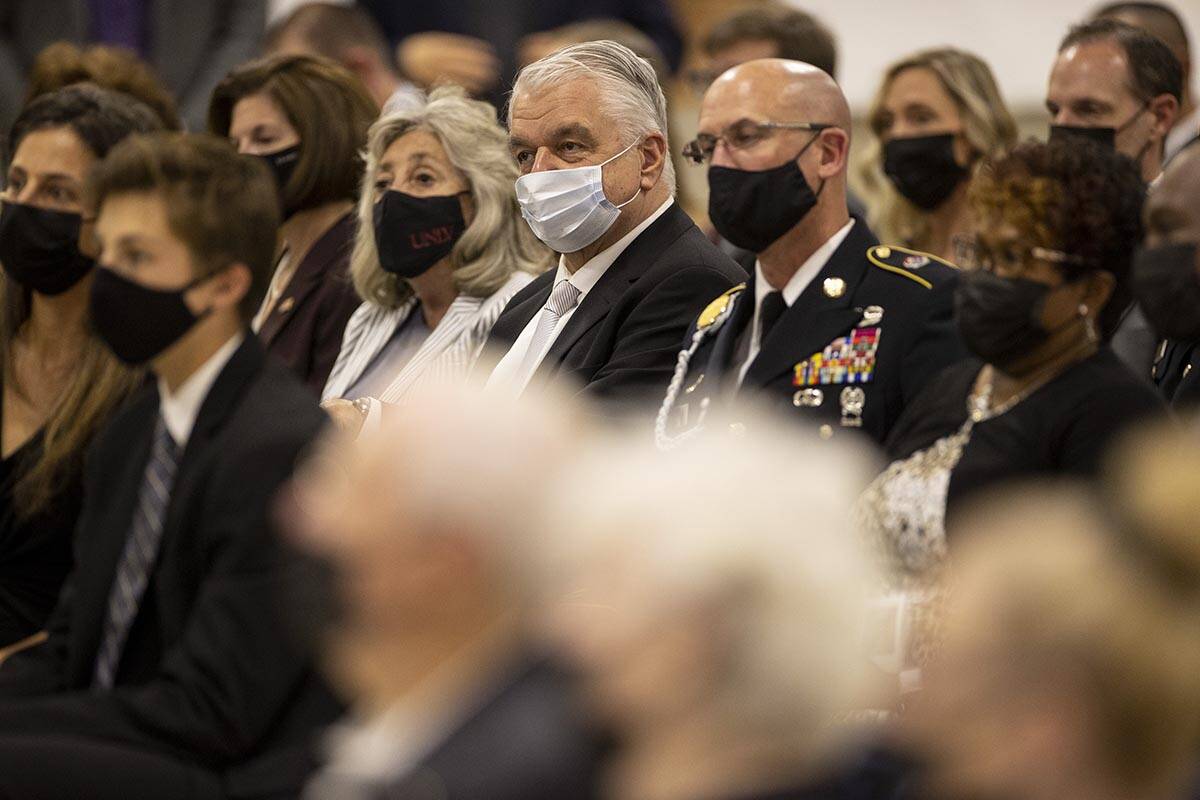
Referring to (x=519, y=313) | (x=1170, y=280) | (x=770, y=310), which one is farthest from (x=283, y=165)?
(x=1170, y=280)

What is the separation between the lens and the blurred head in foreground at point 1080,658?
1637 millimetres

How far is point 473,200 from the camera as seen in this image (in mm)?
4543

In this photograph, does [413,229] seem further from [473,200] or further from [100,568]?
[100,568]

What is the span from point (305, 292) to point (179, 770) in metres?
2.36

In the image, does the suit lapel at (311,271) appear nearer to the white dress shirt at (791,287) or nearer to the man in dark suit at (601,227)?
the man in dark suit at (601,227)

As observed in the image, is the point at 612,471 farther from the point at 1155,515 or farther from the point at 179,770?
the point at 179,770

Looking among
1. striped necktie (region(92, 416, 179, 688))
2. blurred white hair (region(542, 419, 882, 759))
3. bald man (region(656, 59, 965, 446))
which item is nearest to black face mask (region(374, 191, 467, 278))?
bald man (region(656, 59, 965, 446))

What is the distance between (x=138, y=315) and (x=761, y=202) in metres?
1.36

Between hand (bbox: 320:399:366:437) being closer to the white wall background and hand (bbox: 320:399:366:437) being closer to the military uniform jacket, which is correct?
the military uniform jacket

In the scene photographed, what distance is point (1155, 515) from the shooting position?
5.66 ft

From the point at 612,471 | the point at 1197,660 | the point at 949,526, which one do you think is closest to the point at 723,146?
the point at 949,526

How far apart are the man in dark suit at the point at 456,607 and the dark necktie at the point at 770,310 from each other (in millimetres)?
1737

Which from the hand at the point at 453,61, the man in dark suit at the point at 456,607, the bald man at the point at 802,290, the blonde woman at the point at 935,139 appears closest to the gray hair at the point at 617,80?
the bald man at the point at 802,290

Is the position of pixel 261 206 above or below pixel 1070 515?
below
